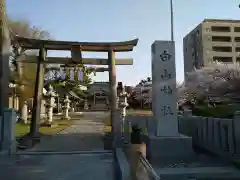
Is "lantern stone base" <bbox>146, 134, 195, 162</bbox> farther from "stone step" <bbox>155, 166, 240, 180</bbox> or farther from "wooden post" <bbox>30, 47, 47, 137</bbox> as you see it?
"wooden post" <bbox>30, 47, 47, 137</bbox>

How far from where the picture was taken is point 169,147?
32.9 ft

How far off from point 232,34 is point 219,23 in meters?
3.84

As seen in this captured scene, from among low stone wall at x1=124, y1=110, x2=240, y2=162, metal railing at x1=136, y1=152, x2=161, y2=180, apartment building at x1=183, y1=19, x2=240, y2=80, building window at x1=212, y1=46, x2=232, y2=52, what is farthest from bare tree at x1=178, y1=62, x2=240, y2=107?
building window at x1=212, y1=46, x2=232, y2=52

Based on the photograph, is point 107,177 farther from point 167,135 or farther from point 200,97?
point 200,97

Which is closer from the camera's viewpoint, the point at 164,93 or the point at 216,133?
the point at 216,133

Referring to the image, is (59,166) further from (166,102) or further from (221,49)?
(221,49)

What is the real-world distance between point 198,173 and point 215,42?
2184 inches

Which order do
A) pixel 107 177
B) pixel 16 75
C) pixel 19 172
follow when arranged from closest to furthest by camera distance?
pixel 107 177
pixel 19 172
pixel 16 75

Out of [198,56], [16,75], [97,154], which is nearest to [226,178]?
[97,154]

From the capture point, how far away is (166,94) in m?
10.4

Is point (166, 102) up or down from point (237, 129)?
up

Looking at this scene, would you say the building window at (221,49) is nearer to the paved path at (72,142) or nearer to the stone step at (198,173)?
the paved path at (72,142)

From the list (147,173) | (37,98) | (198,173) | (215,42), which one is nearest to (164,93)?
(198,173)

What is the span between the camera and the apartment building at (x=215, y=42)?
5641 cm
